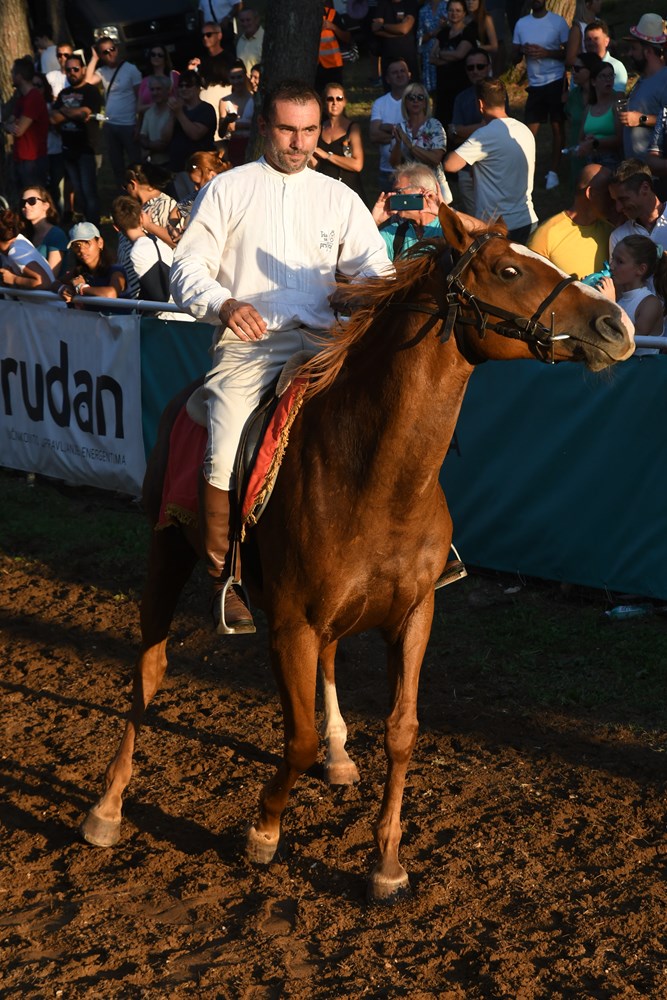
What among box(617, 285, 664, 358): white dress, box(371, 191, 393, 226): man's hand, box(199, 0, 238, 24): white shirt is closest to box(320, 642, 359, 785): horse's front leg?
box(617, 285, 664, 358): white dress

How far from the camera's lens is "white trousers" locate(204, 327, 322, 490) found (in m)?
4.98

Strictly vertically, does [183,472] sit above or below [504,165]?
below

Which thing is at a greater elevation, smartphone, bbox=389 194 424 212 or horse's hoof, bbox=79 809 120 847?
smartphone, bbox=389 194 424 212

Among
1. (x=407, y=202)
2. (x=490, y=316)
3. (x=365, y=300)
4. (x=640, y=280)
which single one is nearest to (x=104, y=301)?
(x=407, y=202)

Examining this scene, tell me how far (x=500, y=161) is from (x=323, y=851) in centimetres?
739

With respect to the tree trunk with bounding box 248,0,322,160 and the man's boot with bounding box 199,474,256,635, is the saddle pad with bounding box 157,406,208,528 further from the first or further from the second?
the tree trunk with bounding box 248,0,322,160

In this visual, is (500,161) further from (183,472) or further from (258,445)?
(258,445)

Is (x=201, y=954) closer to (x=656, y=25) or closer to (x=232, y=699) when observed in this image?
(x=232, y=699)

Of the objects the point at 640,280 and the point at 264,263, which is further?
the point at 640,280

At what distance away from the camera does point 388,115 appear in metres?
14.1

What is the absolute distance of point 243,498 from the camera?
4.95 meters

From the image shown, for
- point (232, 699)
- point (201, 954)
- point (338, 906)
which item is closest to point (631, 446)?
point (232, 699)

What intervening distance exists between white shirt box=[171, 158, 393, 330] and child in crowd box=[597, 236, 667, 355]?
118 inches

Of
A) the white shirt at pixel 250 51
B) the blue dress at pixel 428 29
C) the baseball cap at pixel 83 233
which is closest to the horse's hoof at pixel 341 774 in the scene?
the baseball cap at pixel 83 233
